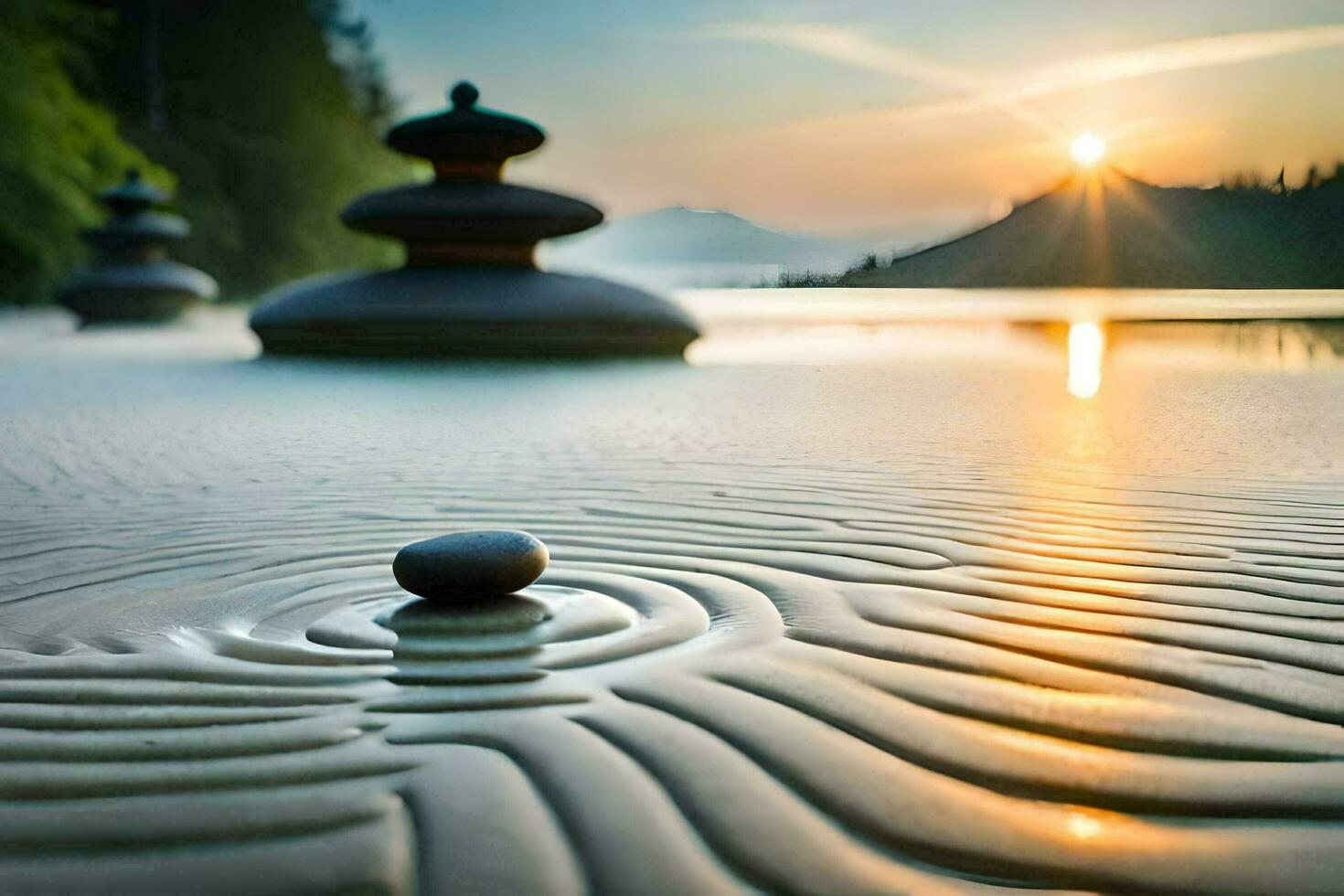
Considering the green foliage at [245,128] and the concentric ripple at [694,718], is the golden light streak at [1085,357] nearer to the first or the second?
the concentric ripple at [694,718]

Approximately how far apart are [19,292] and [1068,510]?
18271 millimetres

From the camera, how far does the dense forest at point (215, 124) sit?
1883 centimetres

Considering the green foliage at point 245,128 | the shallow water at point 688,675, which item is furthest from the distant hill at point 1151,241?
the green foliage at point 245,128

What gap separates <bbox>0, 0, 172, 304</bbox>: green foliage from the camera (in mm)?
17344

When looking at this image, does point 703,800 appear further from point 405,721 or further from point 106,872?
point 106,872

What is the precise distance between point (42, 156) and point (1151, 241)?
16.0 metres

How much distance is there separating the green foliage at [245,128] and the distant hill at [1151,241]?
20089mm

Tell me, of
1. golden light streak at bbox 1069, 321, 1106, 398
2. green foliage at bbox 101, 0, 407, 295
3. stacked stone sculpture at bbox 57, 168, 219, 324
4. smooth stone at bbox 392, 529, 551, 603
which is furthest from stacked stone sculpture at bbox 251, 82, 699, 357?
green foliage at bbox 101, 0, 407, 295

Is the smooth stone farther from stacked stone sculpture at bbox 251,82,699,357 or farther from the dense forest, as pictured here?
the dense forest

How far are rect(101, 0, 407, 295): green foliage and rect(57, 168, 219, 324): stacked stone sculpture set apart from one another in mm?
8113

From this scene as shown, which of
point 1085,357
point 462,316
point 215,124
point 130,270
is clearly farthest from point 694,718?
point 215,124

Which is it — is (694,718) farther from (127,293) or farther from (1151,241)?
(127,293)

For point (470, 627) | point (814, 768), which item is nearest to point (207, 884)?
point (814, 768)

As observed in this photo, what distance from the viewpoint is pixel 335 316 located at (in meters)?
9.78
